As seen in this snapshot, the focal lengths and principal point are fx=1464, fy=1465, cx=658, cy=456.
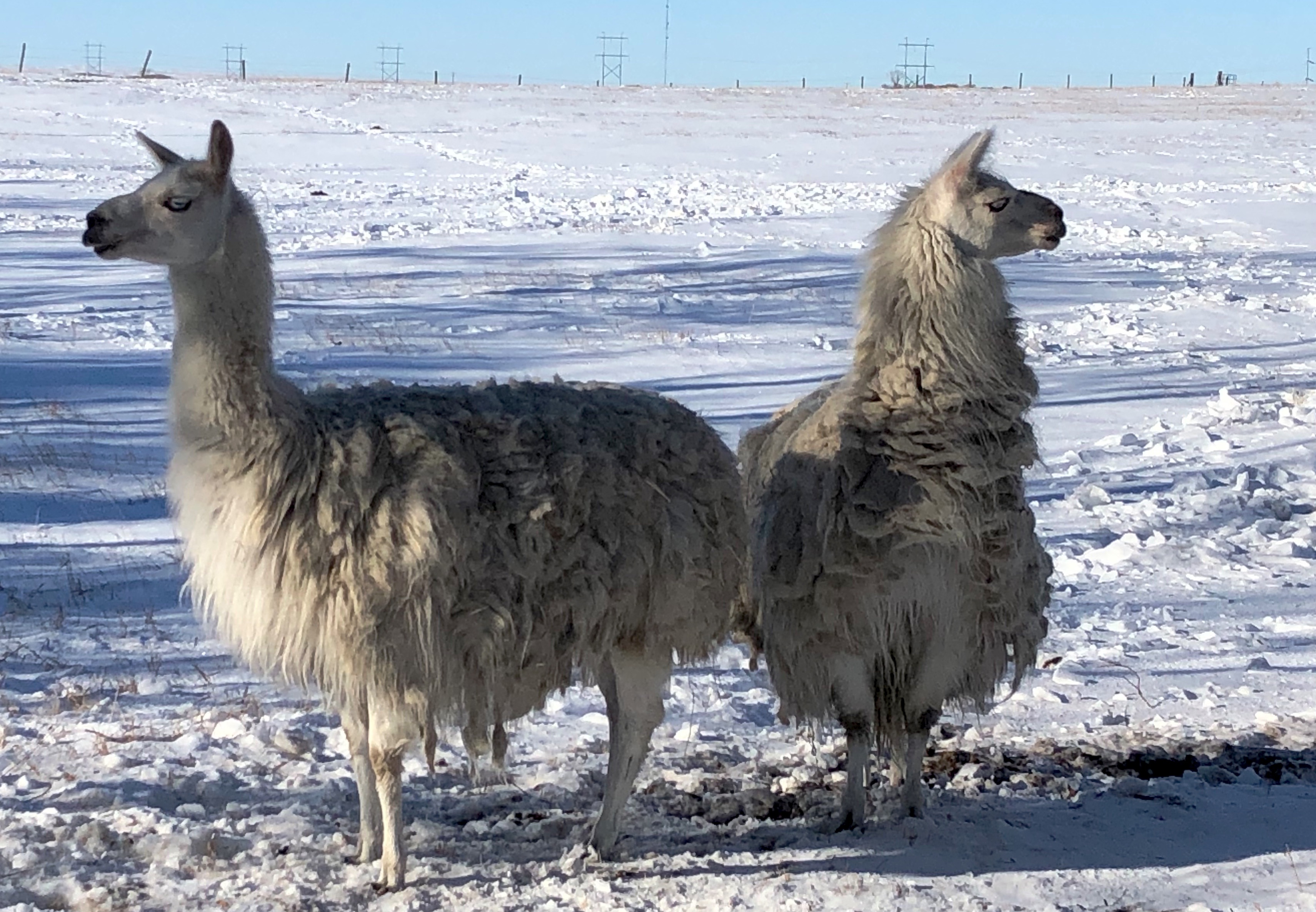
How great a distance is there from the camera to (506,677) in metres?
4.48

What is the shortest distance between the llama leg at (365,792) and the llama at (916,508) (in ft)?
4.99

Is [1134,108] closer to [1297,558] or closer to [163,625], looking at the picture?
[1297,558]

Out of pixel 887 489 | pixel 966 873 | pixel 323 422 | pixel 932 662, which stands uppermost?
pixel 323 422

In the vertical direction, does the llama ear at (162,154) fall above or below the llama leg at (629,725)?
above

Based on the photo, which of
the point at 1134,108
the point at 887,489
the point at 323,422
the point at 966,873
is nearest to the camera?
the point at 323,422

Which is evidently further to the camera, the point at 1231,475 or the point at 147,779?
the point at 1231,475

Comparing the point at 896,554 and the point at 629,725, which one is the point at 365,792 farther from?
the point at 896,554

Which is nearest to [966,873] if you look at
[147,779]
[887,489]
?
[887,489]

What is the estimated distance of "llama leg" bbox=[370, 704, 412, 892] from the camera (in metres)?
4.34

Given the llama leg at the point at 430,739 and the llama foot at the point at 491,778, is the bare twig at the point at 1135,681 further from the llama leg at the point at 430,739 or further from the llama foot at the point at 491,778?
the llama leg at the point at 430,739

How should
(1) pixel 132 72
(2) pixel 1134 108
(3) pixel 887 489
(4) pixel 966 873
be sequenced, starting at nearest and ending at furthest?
(4) pixel 966 873 < (3) pixel 887 489 < (2) pixel 1134 108 < (1) pixel 132 72

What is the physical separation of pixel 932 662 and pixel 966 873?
78cm

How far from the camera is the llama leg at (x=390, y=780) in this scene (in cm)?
434

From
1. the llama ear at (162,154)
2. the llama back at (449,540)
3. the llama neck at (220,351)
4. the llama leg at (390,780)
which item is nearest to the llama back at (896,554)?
the llama back at (449,540)
